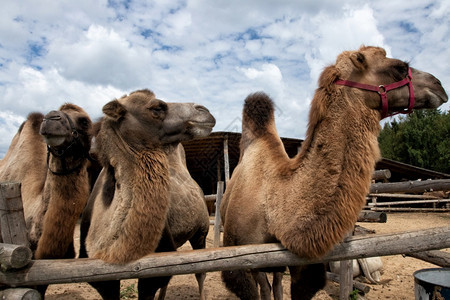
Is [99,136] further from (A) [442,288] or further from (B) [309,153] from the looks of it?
(A) [442,288]

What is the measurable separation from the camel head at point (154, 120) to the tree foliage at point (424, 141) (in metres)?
32.3

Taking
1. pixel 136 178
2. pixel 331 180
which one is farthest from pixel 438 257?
pixel 136 178

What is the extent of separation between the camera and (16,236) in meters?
2.64

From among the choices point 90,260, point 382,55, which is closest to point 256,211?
point 90,260

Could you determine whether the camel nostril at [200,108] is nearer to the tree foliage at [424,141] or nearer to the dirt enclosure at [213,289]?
the dirt enclosure at [213,289]

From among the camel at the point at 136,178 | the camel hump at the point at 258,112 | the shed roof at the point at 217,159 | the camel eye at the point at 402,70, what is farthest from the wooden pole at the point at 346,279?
the shed roof at the point at 217,159

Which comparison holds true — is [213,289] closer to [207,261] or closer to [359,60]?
[207,261]

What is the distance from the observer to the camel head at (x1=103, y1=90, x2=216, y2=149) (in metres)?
2.87

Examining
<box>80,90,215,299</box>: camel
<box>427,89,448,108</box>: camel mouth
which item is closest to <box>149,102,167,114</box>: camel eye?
<box>80,90,215,299</box>: camel

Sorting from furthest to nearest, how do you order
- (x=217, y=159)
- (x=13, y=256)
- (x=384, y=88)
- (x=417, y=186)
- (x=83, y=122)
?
(x=217, y=159) < (x=417, y=186) < (x=83, y=122) < (x=384, y=88) < (x=13, y=256)

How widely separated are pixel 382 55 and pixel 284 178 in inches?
52.1

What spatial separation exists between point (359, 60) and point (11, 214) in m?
2.95

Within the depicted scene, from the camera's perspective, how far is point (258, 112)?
4.23m

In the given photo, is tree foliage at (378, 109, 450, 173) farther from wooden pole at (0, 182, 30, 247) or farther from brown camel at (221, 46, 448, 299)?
wooden pole at (0, 182, 30, 247)
